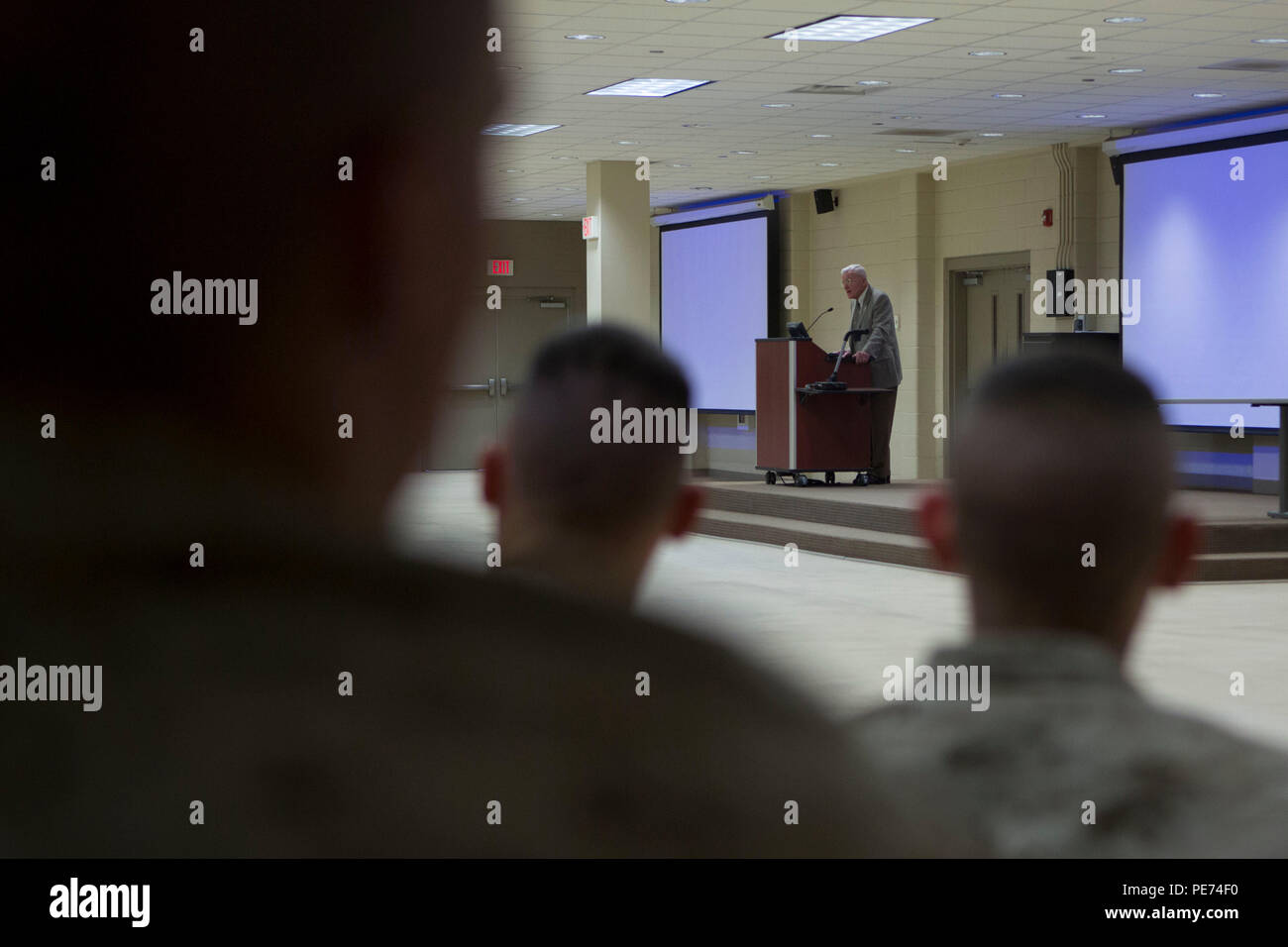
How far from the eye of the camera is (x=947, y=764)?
23.2 inches

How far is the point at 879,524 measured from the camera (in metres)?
7.46

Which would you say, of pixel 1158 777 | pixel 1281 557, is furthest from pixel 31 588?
pixel 1281 557

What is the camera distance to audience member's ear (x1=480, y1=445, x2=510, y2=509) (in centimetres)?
30

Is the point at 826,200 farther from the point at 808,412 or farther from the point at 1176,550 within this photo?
the point at 1176,550

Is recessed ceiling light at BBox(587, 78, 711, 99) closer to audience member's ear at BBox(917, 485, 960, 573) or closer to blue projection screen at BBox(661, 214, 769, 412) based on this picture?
blue projection screen at BBox(661, 214, 769, 412)

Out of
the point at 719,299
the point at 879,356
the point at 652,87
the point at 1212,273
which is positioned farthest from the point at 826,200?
the point at 879,356

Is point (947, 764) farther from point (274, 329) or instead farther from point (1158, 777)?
point (274, 329)

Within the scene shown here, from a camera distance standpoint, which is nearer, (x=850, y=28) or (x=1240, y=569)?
(x=1240, y=569)

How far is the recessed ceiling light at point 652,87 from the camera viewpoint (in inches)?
311

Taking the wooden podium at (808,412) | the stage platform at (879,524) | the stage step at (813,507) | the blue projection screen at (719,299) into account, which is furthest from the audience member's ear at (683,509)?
the blue projection screen at (719,299)

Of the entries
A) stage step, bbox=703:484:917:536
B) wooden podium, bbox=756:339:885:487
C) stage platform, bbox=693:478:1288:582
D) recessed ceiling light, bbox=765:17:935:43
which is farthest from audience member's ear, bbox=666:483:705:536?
wooden podium, bbox=756:339:885:487

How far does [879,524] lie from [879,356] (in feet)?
3.30

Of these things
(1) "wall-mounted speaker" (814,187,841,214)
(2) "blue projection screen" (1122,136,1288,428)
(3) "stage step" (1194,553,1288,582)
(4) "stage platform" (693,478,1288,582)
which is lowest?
(3) "stage step" (1194,553,1288,582)

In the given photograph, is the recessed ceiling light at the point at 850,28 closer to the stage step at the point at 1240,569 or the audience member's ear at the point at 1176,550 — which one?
the stage step at the point at 1240,569
